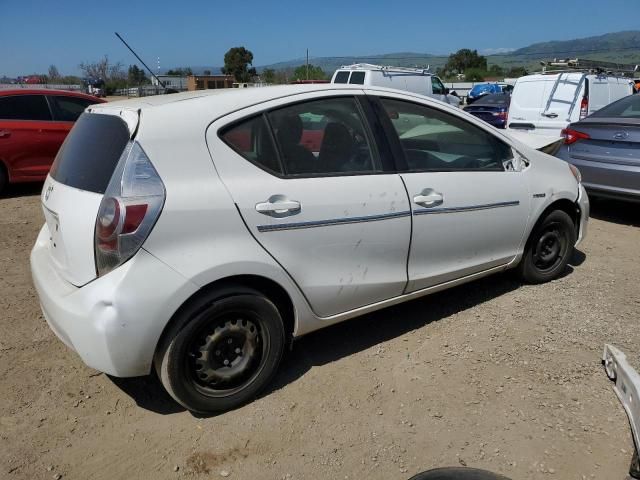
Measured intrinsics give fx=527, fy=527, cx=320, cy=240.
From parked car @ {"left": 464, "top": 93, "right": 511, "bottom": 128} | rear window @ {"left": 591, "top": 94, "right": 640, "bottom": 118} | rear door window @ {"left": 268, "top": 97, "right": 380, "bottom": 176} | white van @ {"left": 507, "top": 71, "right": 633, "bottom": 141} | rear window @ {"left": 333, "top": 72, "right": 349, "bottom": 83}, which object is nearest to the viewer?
rear door window @ {"left": 268, "top": 97, "right": 380, "bottom": 176}

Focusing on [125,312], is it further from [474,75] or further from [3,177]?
[474,75]

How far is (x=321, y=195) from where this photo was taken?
2844 millimetres

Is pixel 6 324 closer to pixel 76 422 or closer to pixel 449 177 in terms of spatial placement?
pixel 76 422

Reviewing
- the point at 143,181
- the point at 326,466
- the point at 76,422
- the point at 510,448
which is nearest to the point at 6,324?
the point at 76,422

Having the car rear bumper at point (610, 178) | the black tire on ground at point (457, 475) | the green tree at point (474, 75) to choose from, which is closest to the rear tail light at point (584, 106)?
the car rear bumper at point (610, 178)

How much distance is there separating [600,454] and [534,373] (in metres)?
0.68

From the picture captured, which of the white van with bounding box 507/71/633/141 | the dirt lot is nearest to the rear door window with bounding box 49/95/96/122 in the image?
the dirt lot

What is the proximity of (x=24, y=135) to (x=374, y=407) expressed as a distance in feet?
22.8

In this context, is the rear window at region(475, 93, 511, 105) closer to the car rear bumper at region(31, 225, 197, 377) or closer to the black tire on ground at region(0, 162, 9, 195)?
the black tire on ground at region(0, 162, 9, 195)

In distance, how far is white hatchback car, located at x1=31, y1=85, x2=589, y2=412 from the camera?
7.94 ft

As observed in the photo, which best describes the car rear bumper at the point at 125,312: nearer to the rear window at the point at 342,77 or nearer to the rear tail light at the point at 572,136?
the rear tail light at the point at 572,136

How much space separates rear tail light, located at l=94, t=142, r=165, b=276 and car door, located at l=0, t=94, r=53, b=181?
6.15 meters

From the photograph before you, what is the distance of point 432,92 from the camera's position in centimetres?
1900

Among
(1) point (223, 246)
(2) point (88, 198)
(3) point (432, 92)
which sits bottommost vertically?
(3) point (432, 92)
